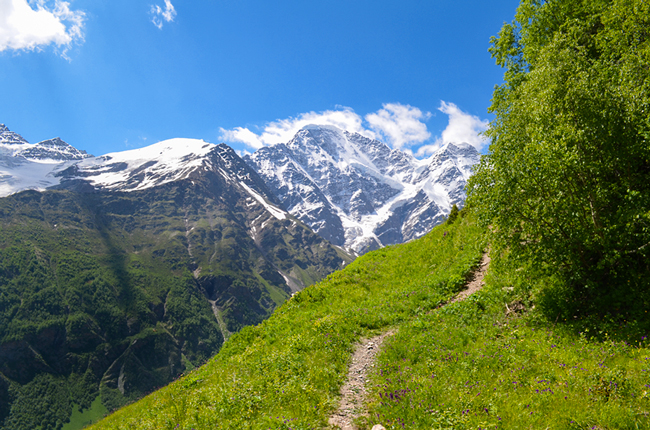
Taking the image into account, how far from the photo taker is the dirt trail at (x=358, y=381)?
34.8 ft

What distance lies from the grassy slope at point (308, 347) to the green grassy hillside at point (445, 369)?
2.6 inches

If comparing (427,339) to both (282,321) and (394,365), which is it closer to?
(394,365)

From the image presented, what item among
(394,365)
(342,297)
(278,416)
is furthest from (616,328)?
(342,297)

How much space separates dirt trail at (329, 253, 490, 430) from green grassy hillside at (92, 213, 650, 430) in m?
0.32

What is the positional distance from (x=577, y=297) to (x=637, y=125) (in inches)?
265

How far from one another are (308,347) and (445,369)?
6.02 meters

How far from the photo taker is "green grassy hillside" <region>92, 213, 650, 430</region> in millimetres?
9188

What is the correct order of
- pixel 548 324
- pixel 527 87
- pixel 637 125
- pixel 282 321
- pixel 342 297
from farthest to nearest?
pixel 342 297 → pixel 282 321 → pixel 527 87 → pixel 548 324 → pixel 637 125

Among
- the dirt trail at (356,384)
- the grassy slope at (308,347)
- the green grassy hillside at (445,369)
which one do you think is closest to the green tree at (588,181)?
the green grassy hillside at (445,369)

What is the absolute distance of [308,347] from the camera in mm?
15250

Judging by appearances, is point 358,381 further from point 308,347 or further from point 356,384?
point 308,347

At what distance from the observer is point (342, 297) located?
23000 millimetres

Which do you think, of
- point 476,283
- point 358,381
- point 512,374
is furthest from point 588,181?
point 358,381

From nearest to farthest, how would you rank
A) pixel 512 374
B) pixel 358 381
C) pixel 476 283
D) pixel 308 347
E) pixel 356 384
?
pixel 512 374
pixel 356 384
pixel 358 381
pixel 308 347
pixel 476 283
